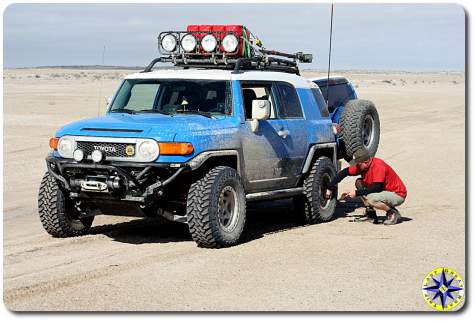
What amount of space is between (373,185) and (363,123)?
1504 millimetres

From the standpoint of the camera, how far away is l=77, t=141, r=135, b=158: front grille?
30.2 feet

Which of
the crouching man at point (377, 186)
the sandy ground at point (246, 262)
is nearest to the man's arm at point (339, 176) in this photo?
the crouching man at point (377, 186)

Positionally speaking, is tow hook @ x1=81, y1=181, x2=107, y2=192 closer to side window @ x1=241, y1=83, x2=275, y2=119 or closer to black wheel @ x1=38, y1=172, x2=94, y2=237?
black wheel @ x1=38, y1=172, x2=94, y2=237

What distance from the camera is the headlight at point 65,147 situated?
377 inches

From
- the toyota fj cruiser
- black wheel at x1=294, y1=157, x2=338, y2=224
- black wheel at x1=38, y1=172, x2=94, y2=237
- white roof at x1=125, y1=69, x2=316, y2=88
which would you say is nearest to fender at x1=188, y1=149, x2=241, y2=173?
the toyota fj cruiser

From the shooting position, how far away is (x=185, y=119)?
971 centimetres

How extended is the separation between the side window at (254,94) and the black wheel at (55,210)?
94.4 inches

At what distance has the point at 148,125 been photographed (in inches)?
367

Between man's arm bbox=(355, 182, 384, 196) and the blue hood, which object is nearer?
the blue hood

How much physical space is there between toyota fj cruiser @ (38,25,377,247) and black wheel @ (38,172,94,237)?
0.04 ft

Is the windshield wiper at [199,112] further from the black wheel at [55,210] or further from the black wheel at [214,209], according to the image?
the black wheel at [55,210]

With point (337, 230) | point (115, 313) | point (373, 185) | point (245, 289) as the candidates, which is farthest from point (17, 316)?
point (373, 185)

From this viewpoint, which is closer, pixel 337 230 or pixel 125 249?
pixel 125 249

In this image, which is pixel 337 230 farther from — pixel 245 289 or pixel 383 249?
pixel 245 289
